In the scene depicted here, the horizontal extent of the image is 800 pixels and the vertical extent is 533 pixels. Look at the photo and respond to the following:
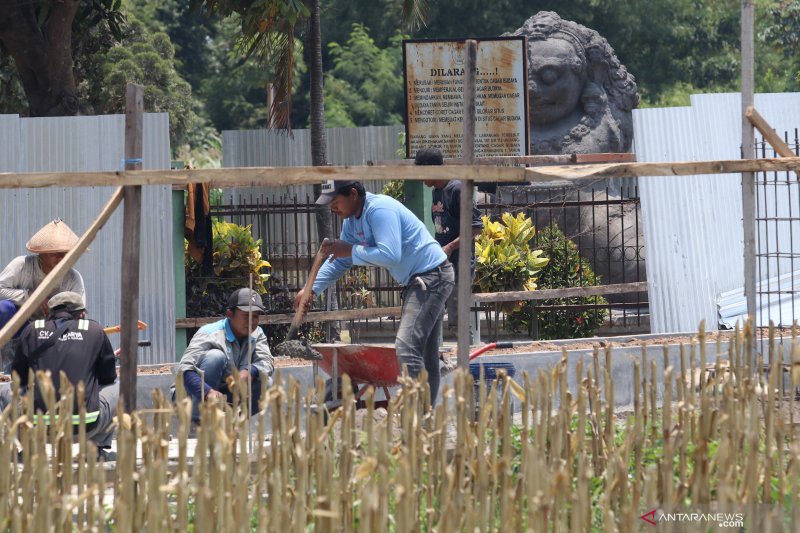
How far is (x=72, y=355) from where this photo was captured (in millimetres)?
6332

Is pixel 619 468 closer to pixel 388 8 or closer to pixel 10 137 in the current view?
pixel 10 137

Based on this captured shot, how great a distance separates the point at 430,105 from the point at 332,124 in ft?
62.9

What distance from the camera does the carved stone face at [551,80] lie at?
15.7 m

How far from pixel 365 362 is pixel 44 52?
7.92 m

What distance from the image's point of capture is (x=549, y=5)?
32.1m

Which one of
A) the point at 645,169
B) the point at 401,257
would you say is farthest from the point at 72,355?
the point at 645,169

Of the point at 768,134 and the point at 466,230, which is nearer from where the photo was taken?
the point at 466,230

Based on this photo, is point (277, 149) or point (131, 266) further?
point (277, 149)

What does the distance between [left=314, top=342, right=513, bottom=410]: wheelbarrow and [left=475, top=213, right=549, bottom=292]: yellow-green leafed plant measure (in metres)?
4.14

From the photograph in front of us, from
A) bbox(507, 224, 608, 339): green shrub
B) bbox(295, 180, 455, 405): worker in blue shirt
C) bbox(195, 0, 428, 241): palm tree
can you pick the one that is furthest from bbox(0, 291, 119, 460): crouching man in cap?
bbox(195, 0, 428, 241): palm tree

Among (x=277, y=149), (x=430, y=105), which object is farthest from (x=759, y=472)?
(x=277, y=149)

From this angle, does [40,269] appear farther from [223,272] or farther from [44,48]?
[44,48]

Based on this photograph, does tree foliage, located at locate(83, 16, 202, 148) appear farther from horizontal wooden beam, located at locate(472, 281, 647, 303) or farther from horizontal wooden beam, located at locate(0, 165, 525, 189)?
horizontal wooden beam, located at locate(0, 165, 525, 189)

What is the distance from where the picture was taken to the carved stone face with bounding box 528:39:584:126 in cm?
1566
